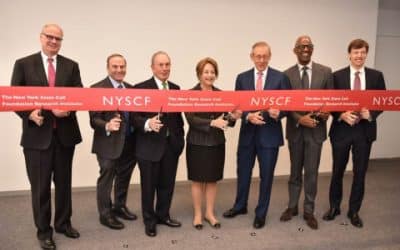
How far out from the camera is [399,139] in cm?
672

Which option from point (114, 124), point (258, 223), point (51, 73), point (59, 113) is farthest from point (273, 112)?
point (51, 73)

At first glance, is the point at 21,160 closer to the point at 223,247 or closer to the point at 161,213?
the point at 161,213

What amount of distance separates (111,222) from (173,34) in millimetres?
2541

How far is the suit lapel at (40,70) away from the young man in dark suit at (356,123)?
264cm

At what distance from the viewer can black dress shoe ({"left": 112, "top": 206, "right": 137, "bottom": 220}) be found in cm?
379

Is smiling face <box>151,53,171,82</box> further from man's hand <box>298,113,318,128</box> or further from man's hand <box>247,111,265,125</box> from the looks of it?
man's hand <box>298,113,318,128</box>

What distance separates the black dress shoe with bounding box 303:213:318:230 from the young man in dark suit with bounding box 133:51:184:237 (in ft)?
4.70

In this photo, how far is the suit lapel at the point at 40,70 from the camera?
9.57 feet

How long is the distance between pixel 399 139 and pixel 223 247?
16.4 feet

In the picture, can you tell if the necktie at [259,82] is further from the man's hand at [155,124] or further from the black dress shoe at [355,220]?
the black dress shoe at [355,220]

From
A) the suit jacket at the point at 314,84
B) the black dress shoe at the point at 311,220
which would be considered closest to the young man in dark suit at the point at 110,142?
the suit jacket at the point at 314,84

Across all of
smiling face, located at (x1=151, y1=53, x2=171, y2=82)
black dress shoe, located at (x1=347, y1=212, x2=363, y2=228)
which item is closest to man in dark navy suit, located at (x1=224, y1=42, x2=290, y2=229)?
smiling face, located at (x1=151, y1=53, x2=171, y2=82)

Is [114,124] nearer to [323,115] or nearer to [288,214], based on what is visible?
[323,115]

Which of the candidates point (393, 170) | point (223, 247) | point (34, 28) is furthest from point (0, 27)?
point (393, 170)
